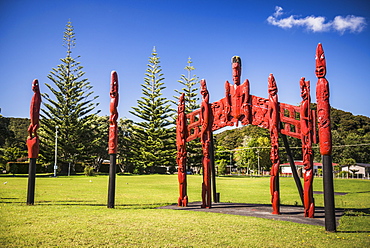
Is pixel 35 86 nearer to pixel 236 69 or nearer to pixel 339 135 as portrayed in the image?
pixel 236 69

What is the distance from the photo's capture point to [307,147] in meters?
6.61

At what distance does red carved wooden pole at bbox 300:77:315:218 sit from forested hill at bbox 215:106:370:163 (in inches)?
1226

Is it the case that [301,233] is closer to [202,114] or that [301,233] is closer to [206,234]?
[206,234]

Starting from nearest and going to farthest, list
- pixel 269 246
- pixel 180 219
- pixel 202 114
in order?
pixel 269 246 → pixel 180 219 → pixel 202 114

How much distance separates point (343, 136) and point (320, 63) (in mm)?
42959

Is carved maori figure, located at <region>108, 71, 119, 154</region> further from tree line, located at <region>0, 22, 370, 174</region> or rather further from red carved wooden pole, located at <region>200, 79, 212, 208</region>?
tree line, located at <region>0, 22, 370, 174</region>

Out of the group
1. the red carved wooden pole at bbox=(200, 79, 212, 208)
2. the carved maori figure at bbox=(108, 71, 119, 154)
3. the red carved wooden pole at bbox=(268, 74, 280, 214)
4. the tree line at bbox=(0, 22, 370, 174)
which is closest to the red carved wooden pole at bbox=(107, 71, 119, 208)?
the carved maori figure at bbox=(108, 71, 119, 154)

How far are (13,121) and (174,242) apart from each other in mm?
48229

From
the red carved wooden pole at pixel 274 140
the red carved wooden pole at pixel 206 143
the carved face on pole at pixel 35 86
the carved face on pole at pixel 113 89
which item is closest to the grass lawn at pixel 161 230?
the red carved wooden pole at pixel 274 140

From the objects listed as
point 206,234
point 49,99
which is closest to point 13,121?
point 49,99

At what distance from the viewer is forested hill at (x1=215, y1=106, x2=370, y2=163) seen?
40.3 m

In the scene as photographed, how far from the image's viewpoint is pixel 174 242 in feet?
14.3

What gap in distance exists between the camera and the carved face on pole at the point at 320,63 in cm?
543

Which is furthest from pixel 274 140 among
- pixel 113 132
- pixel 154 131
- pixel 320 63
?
pixel 154 131
